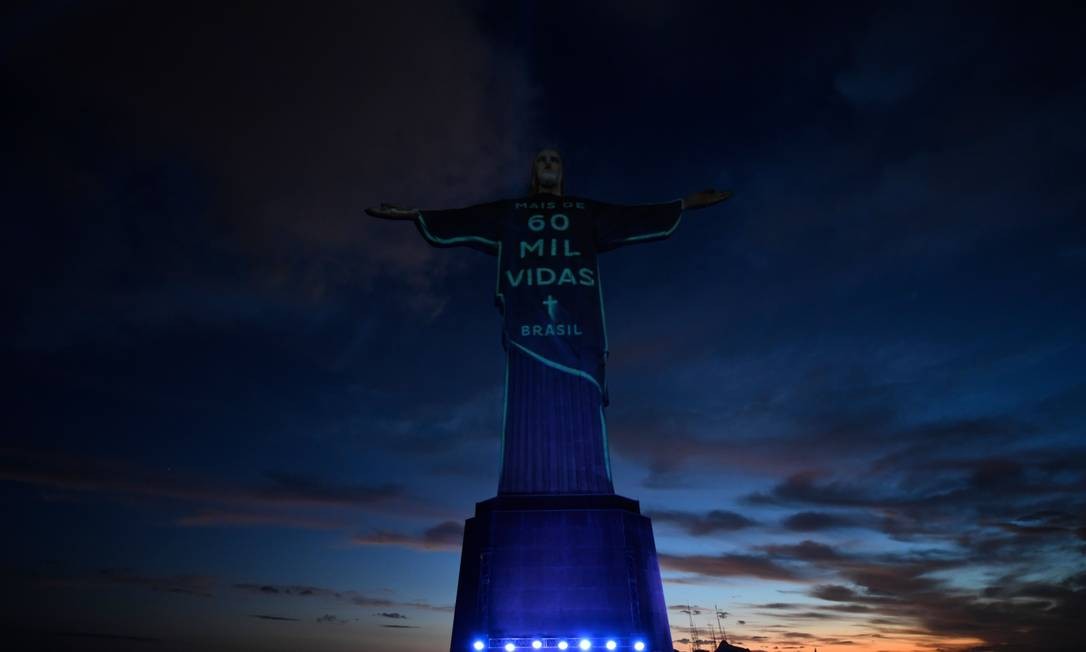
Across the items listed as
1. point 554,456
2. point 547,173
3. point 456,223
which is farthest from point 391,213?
point 554,456

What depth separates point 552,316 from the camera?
19.9m

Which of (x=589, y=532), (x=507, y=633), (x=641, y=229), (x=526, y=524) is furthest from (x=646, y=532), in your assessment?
(x=641, y=229)

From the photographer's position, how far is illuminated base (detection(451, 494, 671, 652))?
15.7 meters

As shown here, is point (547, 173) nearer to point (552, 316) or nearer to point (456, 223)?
point (456, 223)

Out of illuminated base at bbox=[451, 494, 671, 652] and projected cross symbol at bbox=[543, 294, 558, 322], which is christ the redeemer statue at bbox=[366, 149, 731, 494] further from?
illuminated base at bbox=[451, 494, 671, 652]

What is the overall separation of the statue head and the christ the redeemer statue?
31 millimetres

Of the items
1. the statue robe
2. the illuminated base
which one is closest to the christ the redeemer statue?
the statue robe

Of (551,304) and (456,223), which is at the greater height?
(456,223)

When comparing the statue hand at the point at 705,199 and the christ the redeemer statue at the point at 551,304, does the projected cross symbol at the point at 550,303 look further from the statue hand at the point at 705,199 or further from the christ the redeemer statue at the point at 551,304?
the statue hand at the point at 705,199

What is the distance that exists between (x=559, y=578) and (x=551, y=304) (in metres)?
7.37

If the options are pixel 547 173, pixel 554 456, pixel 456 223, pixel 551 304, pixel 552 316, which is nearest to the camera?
pixel 554 456

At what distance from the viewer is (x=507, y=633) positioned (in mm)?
15688

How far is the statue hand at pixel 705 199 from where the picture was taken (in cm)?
2197

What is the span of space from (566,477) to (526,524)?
1.67 m
